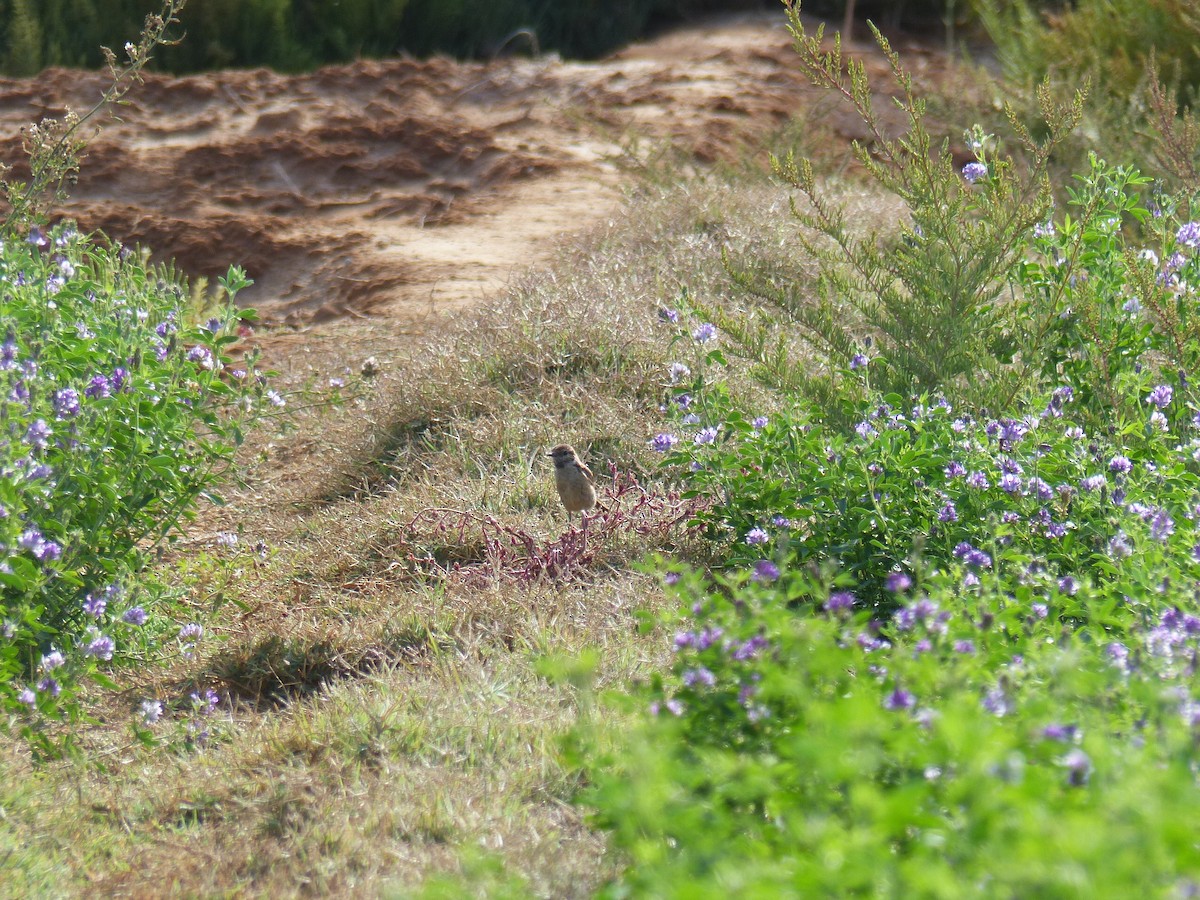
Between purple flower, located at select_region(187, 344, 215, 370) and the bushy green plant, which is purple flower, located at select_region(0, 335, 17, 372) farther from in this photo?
the bushy green plant

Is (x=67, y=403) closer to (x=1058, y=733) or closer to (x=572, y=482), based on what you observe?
(x=572, y=482)

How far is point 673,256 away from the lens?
6.77 m

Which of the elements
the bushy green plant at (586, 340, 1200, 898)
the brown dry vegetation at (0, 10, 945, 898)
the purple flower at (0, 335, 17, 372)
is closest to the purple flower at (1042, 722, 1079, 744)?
the bushy green plant at (586, 340, 1200, 898)

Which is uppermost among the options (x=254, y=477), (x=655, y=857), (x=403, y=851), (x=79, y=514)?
(x=655, y=857)

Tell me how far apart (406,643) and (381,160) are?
19.7ft

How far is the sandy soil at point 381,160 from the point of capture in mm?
8031

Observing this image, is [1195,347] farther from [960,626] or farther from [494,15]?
[494,15]

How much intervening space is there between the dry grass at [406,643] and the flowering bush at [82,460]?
252 mm

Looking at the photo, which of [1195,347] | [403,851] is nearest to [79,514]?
[403,851]

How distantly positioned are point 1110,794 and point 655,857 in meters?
0.63

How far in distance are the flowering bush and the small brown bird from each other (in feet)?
3.49

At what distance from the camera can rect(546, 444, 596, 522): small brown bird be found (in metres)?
4.52

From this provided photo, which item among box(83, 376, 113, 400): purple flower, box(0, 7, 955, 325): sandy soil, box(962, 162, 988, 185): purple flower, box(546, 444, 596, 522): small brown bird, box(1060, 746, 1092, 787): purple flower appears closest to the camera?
box(1060, 746, 1092, 787): purple flower

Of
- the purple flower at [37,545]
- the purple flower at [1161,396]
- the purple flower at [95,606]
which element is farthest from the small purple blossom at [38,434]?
the purple flower at [1161,396]
